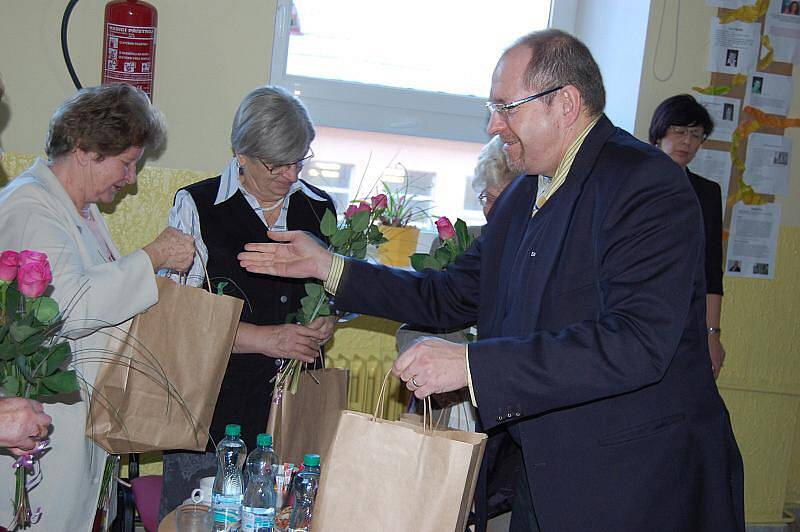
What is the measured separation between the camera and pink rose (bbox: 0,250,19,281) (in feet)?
5.32

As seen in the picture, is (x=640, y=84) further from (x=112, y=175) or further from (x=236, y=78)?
(x=112, y=175)

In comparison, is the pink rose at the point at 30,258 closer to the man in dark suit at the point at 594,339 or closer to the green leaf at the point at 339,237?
the man in dark suit at the point at 594,339

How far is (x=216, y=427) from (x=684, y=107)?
7.17 ft

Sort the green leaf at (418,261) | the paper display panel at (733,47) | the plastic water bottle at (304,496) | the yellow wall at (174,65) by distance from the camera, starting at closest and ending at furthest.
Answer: the plastic water bottle at (304,496) → the green leaf at (418,261) → the yellow wall at (174,65) → the paper display panel at (733,47)

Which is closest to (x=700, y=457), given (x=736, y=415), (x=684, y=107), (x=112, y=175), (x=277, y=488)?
(x=277, y=488)

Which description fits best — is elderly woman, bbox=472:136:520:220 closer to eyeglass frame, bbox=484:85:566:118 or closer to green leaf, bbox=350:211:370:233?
green leaf, bbox=350:211:370:233

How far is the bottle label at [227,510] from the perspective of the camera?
1906 millimetres

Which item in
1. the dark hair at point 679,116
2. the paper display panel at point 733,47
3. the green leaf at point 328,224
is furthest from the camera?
the paper display panel at point 733,47

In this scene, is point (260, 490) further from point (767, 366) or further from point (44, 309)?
point (767, 366)

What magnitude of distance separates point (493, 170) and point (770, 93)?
1.62 m

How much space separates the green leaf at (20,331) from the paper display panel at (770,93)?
3173 millimetres

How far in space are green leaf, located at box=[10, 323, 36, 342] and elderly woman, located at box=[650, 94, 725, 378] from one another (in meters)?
2.53

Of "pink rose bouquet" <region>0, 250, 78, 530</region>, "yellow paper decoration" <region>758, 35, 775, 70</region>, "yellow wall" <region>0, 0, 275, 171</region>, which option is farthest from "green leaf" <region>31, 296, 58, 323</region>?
"yellow paper decoration" <region>758, 35, 775, 70</region>

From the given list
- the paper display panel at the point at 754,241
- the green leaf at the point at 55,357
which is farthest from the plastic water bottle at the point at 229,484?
the paper display panel at the point at 754,241
